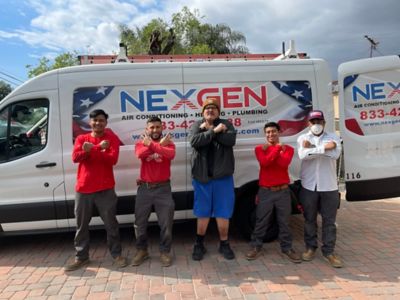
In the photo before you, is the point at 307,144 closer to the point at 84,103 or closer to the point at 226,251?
the point at 226,251

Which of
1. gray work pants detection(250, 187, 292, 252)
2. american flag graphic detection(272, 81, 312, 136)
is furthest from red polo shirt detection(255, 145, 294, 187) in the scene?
american flag graphic detection(272, 81, 312, 136)

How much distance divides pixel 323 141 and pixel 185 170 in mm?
1692

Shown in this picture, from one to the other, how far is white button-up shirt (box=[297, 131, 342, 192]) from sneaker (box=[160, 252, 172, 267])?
179 cm

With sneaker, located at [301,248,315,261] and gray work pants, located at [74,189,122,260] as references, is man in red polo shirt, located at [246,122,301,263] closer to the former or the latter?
sneaker, located at [301,248,315,261]

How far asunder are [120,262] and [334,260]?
2.42m

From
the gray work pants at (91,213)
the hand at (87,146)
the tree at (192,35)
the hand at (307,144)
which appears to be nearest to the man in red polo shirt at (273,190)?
the hand at (307,144)

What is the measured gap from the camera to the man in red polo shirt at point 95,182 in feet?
13.5

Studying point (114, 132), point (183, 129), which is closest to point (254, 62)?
point (183, 129)

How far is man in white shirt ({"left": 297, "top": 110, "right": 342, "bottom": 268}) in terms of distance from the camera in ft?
13.7

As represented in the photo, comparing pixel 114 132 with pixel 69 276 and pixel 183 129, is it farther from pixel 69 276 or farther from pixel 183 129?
pixel 69 276

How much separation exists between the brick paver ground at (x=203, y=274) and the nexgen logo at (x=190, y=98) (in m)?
1.83

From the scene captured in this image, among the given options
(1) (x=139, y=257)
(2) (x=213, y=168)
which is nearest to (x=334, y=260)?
(2) (x=213, y=168)

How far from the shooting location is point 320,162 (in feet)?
14.0

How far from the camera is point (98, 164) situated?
418cm
